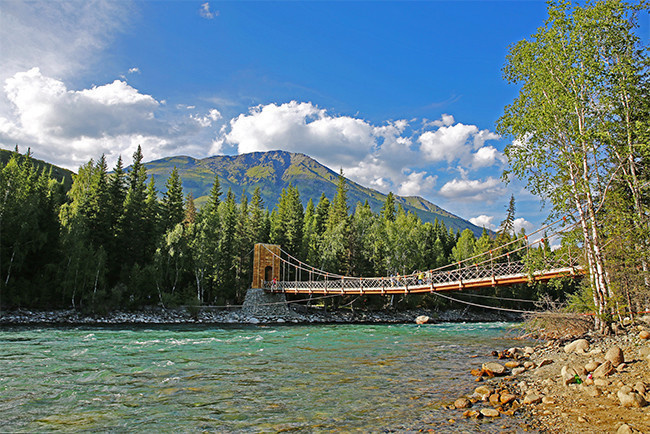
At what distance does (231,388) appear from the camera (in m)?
7.65

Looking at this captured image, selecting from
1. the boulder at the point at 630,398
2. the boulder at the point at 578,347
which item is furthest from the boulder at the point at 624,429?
the boulder at the point at 578,347

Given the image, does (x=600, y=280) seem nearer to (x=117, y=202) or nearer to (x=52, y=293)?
(x=52, y=293)

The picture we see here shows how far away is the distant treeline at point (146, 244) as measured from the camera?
23.3 m

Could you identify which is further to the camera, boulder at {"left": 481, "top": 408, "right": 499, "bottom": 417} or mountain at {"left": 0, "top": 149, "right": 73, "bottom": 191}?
mountain at {"left": 0, "top": 149, "right": 73, "bottom": 191}

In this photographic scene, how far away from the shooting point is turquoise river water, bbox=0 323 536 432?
18.2 ft

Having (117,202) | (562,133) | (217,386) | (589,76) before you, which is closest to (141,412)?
(217,386)

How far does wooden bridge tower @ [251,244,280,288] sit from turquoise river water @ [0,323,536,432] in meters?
18.2

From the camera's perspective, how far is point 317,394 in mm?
7207

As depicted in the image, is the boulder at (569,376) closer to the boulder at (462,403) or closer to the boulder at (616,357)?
the boulder at (616,357)

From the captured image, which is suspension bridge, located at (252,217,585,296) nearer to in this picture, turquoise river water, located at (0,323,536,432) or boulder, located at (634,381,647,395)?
turquoise river water, located at (0,323,536,432)

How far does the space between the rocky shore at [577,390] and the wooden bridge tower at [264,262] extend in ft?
80.9

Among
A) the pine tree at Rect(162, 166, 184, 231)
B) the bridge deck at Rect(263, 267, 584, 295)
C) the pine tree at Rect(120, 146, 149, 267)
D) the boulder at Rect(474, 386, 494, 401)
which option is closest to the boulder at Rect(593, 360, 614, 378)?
the boulder at Rect(474, 386, 494, 401)

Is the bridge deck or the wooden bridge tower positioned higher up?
the wooden bridge tower

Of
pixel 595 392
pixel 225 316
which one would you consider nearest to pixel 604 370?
pixel 595 392
